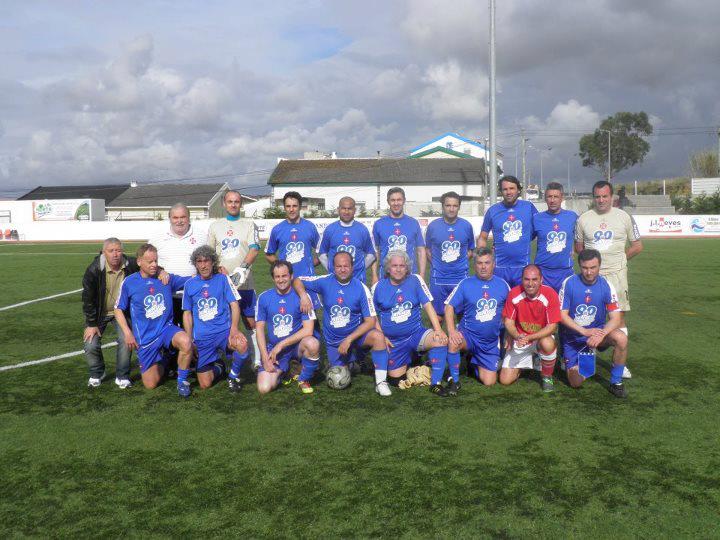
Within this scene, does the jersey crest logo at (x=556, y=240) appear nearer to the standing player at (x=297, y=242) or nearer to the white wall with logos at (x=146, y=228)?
the standing player at (x=297, y=242)

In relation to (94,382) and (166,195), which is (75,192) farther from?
(94,382)

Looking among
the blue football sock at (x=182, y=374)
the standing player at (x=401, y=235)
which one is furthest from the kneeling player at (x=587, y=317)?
the blue football sock at (x=182, y=374)

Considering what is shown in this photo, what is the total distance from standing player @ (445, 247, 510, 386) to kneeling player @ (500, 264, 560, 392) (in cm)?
11

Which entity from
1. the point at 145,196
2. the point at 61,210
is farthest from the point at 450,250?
the point at 145,196

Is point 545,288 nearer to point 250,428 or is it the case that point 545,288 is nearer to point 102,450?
point 250,428

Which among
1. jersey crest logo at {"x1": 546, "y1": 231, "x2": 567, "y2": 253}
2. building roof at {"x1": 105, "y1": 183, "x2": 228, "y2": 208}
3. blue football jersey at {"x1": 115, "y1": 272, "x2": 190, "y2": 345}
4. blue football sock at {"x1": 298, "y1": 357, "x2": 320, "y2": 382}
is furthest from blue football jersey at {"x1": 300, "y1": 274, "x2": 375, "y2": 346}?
building roof at {"x1": 105, "y1": 183, "x2": 228, "y2": 208}

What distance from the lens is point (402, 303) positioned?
5.38 m

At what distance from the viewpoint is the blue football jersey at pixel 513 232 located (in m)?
6.08

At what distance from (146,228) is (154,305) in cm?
2933

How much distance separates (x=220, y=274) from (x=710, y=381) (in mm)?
4542

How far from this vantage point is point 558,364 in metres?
5.93

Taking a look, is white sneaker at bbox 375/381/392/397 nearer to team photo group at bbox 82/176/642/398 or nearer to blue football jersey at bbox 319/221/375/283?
team photo group at bbox 82/176/642/398

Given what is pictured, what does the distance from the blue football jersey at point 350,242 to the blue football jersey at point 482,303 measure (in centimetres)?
126

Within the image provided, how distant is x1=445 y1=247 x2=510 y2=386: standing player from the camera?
5383 millimetres
